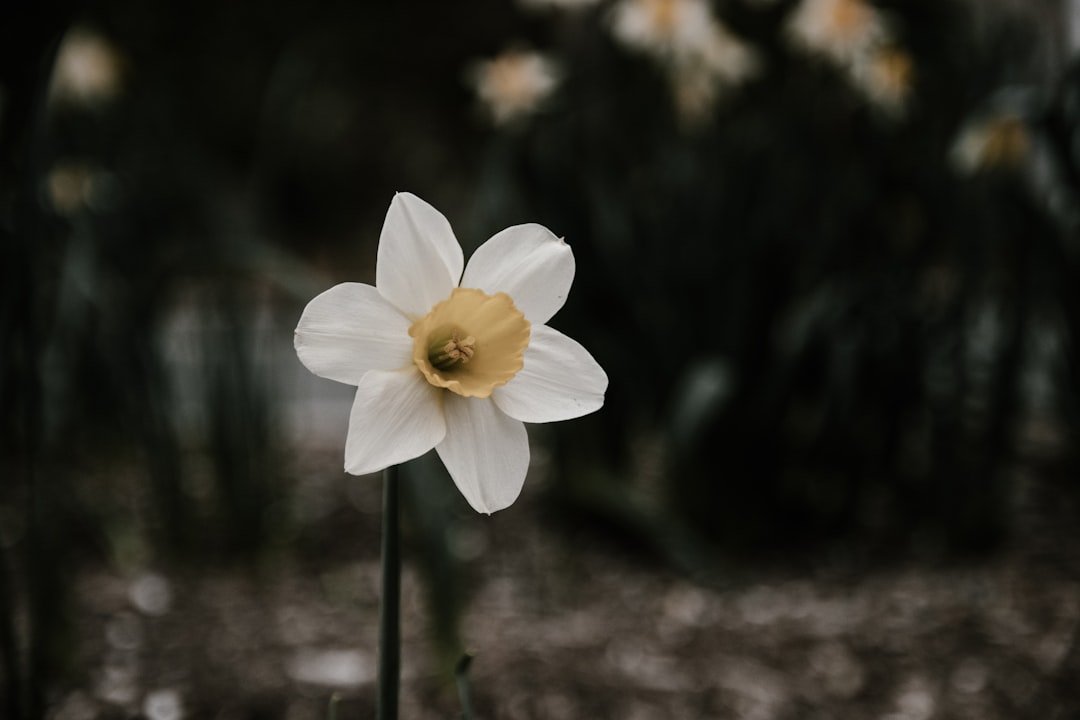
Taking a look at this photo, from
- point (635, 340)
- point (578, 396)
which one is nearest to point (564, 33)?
point (635, 340)

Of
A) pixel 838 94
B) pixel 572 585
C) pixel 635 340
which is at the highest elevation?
pixel 838 94

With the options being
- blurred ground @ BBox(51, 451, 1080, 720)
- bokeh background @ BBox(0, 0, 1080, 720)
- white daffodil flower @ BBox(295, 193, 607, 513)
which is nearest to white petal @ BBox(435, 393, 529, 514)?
white daffodil flower @ BBox(295, 193, 607, 513)

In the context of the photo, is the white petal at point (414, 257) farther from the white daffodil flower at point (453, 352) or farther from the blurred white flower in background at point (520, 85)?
the blurred white flower in background at point (520, 85)

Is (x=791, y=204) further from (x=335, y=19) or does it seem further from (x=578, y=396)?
(x=335, y=19)

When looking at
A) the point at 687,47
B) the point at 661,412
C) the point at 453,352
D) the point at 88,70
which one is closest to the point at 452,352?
the point at 453,352

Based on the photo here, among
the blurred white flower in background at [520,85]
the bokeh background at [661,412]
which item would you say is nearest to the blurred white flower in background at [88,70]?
the bokeh background at [661,412]
